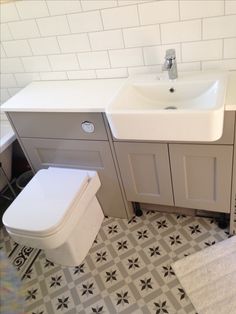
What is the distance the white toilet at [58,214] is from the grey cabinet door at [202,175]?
0.47 meters

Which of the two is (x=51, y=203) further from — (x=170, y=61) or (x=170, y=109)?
(x=170, y=61)

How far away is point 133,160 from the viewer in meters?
1.53

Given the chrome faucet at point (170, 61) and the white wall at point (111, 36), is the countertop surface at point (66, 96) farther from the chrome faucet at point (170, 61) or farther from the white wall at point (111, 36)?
the chrome faucet at point (170, 61)

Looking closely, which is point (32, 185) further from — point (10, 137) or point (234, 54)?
point (234, 54)

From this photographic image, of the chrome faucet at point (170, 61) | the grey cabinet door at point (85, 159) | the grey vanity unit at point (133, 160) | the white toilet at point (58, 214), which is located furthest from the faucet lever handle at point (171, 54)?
the white toilet at point (58, 214)

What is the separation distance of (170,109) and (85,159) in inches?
24.3

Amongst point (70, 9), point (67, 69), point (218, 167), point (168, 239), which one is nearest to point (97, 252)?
point (168, 239)

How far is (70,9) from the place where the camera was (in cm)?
151

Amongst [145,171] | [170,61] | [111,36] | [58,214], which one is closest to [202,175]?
[145,171]

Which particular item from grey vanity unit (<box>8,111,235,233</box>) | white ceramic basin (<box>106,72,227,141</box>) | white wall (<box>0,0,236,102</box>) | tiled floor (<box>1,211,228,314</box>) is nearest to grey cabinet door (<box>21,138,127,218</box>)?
grey vanity unit (<box>8,111,235,233</box>)

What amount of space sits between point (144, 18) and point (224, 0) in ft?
1.24

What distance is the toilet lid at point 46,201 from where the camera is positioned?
1331 mm

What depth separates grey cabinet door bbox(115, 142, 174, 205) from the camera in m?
1.45

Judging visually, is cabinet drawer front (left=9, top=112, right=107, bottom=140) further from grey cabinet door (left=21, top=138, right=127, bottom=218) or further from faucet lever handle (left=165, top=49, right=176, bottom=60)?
faucet lever handle (left=165, top=49, right=176, bottom=60)
